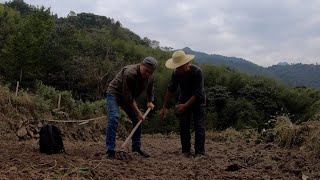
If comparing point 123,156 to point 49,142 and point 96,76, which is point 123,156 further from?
point 96,76

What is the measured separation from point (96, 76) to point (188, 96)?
2359cm

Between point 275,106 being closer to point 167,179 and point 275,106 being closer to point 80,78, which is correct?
point 80,78

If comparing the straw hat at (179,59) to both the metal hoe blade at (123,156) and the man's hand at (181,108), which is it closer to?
the man's hand at (181,108)

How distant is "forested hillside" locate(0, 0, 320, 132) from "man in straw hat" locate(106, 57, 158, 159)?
16.8 metres

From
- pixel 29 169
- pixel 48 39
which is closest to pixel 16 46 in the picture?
pixel 48 39

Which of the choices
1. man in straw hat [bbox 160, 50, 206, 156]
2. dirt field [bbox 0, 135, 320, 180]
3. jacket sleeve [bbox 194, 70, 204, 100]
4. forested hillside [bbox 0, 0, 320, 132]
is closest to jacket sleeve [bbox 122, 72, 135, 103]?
man in straw hat [bbox 160, 50, 206, 156]

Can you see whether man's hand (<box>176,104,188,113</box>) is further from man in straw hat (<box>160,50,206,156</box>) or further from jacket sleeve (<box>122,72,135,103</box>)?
jacket sleeve (<box>122,72,135,103</box>)

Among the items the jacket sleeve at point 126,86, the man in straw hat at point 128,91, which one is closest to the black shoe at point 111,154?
the man in straw hat at point 128,91

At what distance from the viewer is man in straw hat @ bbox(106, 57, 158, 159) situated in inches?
204

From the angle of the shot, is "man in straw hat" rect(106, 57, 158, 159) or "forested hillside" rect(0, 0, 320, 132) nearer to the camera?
"man in straw hat" rect(106, 57, 158, 159)

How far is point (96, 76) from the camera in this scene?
29.1 m

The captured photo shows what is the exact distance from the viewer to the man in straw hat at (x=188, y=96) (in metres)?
5.70

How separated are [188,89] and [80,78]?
24.5 m

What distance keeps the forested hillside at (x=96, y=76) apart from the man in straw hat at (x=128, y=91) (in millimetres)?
16823
